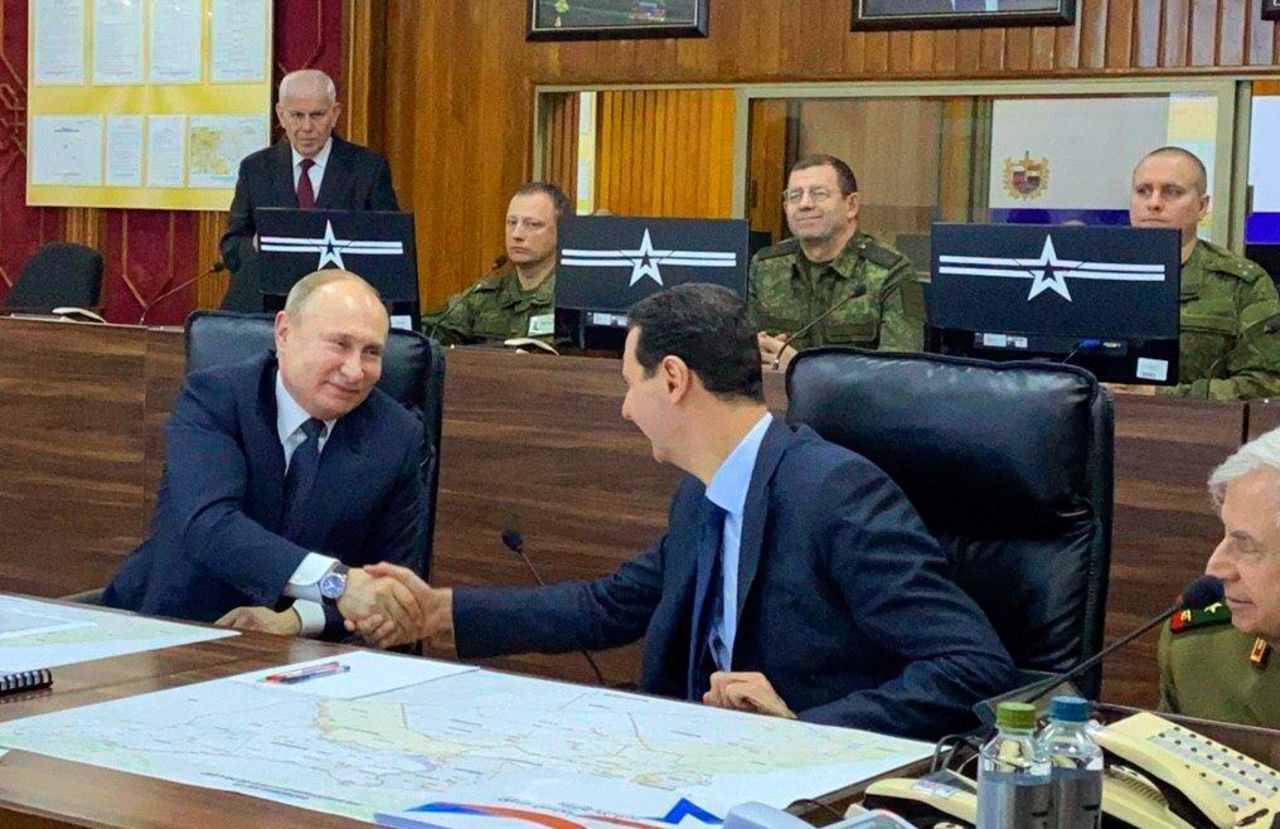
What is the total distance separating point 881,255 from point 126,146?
13.2ft

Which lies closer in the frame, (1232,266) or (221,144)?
(1232,266)

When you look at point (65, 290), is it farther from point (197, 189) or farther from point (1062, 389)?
point (1062, 389)

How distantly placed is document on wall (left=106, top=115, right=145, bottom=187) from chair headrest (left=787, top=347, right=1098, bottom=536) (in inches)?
238

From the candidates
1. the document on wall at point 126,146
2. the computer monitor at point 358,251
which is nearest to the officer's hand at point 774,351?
the computer monitor at point 358,251

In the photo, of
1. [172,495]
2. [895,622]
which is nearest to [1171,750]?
[895,622]

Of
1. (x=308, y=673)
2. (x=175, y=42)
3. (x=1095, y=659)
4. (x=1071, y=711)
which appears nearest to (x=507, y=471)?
(x=308, y=673)

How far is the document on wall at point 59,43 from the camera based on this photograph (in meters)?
8.21

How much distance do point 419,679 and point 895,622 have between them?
598 millimetres

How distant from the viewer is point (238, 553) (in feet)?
9.84

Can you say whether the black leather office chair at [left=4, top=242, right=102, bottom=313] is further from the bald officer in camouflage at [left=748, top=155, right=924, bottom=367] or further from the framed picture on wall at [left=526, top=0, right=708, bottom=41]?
the bald officer in camouflage at [left=748, top=155, right=924, bottom=367]

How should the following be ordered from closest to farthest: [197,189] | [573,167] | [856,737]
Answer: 1. [856,737]
2. [573,167]
3. [197,189]

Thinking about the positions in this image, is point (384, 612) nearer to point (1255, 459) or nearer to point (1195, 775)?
point (1255, 459)

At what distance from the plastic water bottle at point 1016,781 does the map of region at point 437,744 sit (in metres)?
0.27

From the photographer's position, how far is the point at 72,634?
2.39m
